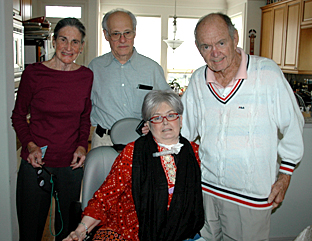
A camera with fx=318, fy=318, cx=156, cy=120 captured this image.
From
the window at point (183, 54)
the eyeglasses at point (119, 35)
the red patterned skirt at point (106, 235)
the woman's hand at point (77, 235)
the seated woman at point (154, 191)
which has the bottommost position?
the red patterned skirt at point (106, 235)

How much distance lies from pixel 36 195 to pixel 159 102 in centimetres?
91

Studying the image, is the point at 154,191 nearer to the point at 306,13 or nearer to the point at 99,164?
the point at 99,164

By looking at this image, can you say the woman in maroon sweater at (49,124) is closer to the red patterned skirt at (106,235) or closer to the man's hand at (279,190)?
the red patterned skirt at (106,235)

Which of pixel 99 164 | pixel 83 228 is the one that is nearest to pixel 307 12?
pixel 99 164

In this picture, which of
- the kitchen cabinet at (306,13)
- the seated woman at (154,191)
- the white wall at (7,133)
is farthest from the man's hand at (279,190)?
the kitchen cabinet at (306,13)

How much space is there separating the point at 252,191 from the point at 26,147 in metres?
1.27

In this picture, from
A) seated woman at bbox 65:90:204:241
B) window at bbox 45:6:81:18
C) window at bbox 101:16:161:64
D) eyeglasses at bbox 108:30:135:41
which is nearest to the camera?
seated woman at bbox 65:90:204:241

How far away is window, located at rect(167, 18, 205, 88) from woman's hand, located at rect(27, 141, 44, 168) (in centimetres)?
616

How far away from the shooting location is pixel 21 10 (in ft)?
11.8

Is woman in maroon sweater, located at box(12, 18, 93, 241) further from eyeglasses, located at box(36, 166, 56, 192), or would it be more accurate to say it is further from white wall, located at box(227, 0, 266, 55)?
white wall, located at box(227, 0, 266, 55)

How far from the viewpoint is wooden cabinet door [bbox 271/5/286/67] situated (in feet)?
19.5

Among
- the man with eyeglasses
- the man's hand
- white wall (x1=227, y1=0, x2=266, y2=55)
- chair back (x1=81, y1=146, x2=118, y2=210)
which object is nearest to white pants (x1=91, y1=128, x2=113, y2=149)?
the man with eyeglasses

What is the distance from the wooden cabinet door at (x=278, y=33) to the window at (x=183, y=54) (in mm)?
1989

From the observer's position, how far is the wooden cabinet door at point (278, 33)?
5.96 m
